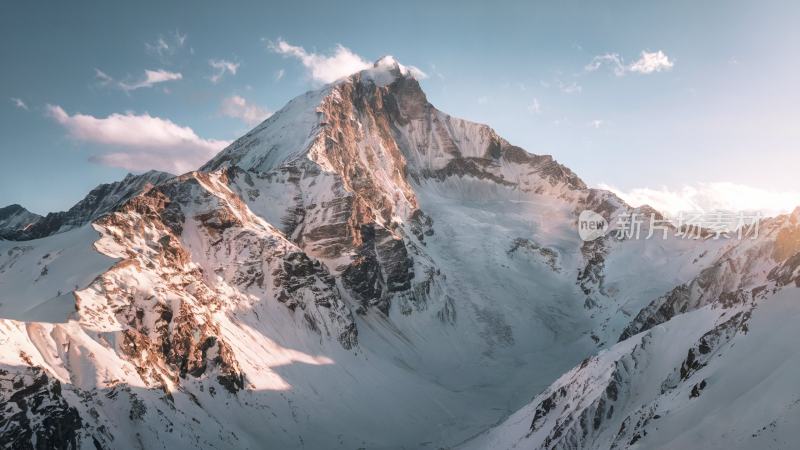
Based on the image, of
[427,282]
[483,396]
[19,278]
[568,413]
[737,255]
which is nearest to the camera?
[568,413]

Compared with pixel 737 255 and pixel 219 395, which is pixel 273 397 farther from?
pixel 737 255

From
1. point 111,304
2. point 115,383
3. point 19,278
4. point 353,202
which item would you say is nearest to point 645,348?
point 115,383

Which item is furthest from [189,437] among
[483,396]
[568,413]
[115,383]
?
[483,396]

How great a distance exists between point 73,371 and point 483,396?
9788 centimetres

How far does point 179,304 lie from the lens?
10669cm

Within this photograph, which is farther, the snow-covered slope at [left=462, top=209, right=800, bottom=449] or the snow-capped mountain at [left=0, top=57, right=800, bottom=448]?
the snow-capped mountain at [left=0, top=57, right=800, bottom=448]

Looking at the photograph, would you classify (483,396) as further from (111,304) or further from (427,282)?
(111,304)

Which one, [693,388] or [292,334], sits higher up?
[292,334]

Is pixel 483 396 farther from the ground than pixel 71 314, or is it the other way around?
pixel 71 314

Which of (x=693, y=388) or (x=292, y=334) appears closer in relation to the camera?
(x=693, y=388)

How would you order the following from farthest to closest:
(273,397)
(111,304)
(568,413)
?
(273,397)
(111,304)
(568,413)

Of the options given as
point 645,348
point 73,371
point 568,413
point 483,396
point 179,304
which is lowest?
point 483,396

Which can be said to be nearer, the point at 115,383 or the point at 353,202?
the point at 115,383

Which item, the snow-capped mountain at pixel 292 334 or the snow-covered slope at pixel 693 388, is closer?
the snow-covered slope at pixel 693 388
